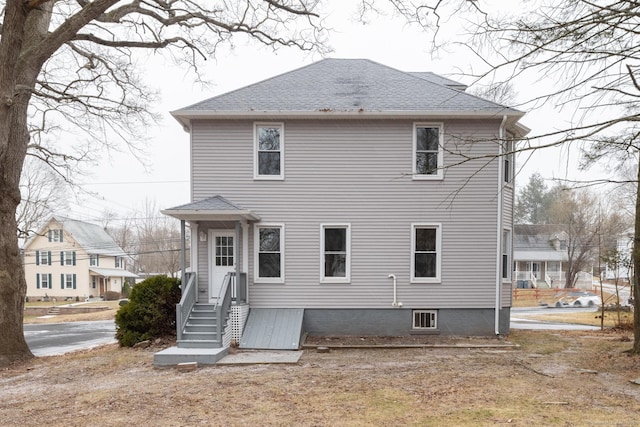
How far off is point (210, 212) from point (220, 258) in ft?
5.14

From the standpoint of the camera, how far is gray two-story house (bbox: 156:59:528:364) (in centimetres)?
1123

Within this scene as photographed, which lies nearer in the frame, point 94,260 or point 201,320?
point 201,320

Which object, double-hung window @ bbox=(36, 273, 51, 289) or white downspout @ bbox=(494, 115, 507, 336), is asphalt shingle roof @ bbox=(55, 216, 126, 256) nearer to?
double-hung window @ bbox=(36, 273, 51, 289)

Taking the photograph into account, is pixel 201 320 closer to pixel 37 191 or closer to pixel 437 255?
pixel 437 255

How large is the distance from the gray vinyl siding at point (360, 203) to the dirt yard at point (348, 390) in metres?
1.75

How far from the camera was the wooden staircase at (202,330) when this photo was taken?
9.54 meters

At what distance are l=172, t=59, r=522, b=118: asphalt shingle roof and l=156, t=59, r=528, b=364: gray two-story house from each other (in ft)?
0.35

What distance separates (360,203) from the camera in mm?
11344

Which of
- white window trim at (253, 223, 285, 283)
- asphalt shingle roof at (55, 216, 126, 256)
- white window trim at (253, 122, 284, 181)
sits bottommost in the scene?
asphalt shingle roof at (55, 216, 126, 256)

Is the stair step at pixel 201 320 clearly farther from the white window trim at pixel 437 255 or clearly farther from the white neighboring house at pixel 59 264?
the white neighboring house at pixel 59 264

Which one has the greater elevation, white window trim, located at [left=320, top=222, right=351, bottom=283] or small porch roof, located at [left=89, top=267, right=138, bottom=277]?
white window trim, located at [left=320, top=222, right=351, bottom=283]

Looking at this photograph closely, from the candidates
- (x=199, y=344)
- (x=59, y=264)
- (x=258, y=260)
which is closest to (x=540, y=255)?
(x=258, y=260)

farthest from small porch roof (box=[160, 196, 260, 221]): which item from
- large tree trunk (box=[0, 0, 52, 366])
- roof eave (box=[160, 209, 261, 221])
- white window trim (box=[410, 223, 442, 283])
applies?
white window trim (box=[410, 223, 442, 283])

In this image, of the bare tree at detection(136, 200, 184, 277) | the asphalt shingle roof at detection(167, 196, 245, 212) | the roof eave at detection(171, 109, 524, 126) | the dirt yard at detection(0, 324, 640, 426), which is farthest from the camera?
the bare tree at detection(136, 200, 184, 277)
